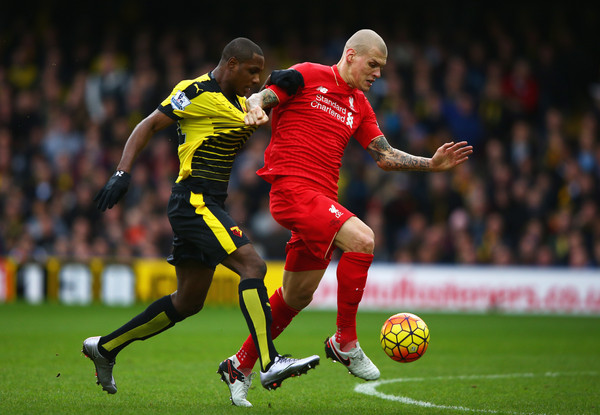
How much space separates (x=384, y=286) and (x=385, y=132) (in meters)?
3.63

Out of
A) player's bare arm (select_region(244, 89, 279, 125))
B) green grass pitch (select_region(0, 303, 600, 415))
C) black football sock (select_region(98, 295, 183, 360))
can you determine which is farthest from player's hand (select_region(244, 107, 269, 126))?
green grass pitch (select_region(0, 303, 600, 415))

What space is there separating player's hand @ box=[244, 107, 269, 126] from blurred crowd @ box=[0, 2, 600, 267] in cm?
1141

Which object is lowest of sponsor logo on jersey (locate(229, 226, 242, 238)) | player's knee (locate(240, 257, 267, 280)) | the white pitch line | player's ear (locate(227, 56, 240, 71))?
the white pitch line

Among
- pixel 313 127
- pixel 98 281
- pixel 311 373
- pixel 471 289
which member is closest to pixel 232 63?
pixel 313 127

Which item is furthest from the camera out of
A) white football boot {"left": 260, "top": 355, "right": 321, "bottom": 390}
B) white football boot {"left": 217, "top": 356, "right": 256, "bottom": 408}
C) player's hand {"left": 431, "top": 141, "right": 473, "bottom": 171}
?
player's hand {"left": 431, "top": 141, "right": 473, "bottom": 171}

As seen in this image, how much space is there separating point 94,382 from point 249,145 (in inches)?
480

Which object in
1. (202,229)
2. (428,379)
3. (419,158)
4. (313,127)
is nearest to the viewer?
(202,229)

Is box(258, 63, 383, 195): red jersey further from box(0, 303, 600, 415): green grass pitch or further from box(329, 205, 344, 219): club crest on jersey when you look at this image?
box(0, 303, 600, 415): green grass pitch

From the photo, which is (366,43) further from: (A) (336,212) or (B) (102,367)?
(B) (102,367)

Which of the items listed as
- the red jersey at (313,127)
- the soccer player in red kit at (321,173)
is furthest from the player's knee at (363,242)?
the red jersey at (313,127)

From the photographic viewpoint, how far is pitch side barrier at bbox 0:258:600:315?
1606cm

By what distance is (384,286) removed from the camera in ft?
54.6

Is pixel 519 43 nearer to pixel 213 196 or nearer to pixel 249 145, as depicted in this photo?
pixel 249 145

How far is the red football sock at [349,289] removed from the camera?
586cm
